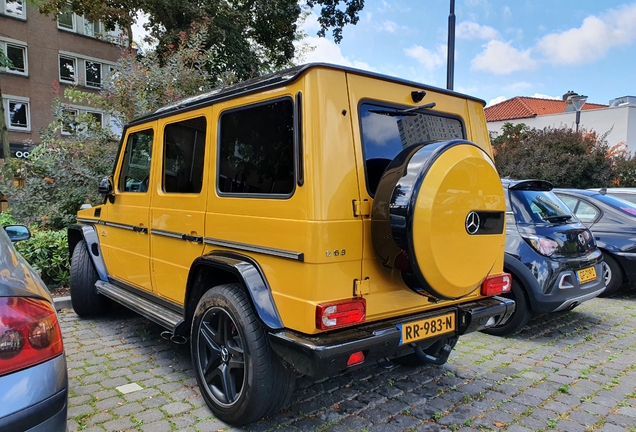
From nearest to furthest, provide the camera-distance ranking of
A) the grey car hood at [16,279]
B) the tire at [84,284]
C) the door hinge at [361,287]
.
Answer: the grey car hood at [16,279], the door hinge at [361,287], the tire at [84,284]

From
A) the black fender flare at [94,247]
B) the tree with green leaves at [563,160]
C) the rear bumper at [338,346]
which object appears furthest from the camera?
the tree with green leaves at [563,160]

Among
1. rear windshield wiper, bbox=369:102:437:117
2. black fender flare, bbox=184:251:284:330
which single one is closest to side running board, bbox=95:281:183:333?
black fender flare, bbox=184:251:284:330

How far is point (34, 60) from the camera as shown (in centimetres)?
2278

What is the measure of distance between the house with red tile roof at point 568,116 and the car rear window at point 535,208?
17818mm

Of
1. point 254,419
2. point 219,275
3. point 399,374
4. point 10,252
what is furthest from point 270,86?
point 399,374

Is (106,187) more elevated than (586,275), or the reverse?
(106,187)

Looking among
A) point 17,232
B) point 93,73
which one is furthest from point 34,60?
point 17,232

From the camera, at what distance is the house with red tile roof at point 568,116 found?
26.2 m

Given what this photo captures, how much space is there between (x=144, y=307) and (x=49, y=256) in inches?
129

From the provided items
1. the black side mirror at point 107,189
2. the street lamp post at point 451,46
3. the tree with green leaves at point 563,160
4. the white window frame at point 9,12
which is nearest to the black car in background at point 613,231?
the street lamp post at point 451,46

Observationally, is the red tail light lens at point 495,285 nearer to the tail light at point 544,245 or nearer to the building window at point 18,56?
the tail light at point 544,245

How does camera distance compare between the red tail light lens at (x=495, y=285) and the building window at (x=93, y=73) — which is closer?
the red tail light lens at (x=495, y=285)

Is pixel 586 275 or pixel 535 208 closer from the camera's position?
pixel 586 275

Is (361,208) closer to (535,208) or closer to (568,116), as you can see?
(535,208)
